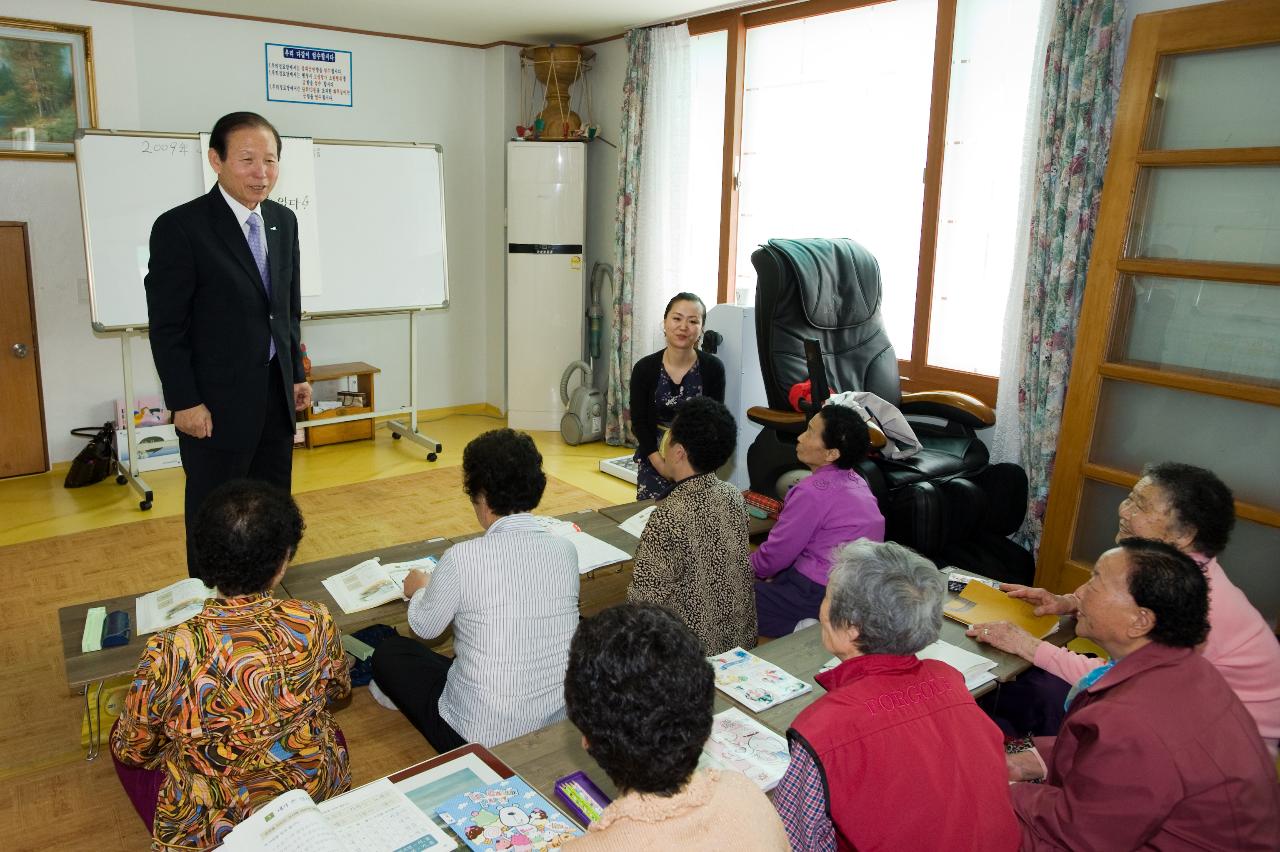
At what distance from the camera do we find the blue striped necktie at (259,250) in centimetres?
274

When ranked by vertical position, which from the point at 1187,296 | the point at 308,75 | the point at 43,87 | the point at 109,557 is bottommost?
the point at 109,557

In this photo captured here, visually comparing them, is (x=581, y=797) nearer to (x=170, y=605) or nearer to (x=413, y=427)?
(x=170, y=605)

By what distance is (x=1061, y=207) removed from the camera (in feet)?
11.5

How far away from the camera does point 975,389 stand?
4145 mm

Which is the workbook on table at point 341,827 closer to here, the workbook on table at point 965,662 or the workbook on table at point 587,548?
the workbook on table at point 965,662

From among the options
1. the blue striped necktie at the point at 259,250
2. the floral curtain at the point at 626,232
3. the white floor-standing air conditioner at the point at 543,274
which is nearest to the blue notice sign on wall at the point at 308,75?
the white floor-standing air conditioner at the point at 543,274

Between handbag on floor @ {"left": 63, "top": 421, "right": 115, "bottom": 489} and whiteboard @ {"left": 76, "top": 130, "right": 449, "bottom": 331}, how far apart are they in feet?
2.35

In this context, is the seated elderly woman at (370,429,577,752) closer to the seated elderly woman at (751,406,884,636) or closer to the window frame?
the seated elderly woman at (751,406,884,636)

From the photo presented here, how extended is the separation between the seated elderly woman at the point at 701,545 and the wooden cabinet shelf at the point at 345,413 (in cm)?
364

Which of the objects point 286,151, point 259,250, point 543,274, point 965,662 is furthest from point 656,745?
point 543,274

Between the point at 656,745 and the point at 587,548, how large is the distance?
66.0 inches

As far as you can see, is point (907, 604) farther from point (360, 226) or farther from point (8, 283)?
point (8, 283)

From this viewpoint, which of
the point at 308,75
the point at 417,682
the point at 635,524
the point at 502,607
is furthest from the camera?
the point at 308,75

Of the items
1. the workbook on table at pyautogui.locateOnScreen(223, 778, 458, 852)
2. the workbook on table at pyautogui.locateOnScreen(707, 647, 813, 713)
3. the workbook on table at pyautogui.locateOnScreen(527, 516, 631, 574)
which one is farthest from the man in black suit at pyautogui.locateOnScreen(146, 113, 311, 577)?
the workbook on table at pyautogui.locateOnScreen(707, 647, 813, 713)
